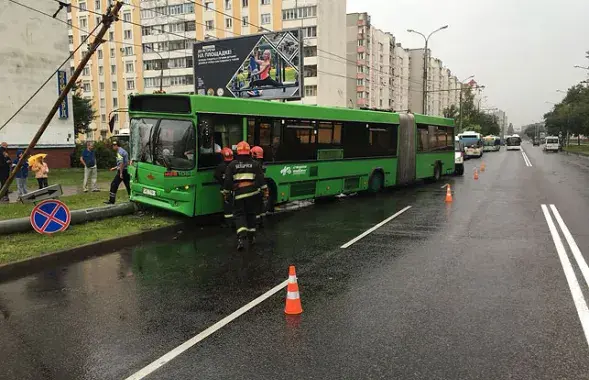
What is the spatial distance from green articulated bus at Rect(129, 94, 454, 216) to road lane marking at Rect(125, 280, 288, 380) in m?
4.94

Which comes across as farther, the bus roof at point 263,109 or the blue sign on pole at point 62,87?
the blue sign on pole at point 62,87

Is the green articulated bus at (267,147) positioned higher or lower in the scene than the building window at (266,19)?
lower

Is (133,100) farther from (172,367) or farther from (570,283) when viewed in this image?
(570,283)

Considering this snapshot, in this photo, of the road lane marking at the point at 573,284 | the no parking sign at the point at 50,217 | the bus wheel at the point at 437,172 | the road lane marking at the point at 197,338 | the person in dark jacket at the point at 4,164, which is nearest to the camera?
the road lane marking at the point at 197,338

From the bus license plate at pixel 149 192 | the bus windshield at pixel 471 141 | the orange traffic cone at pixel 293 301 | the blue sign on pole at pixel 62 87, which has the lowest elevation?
the orange traffic cone at pixel 293 301

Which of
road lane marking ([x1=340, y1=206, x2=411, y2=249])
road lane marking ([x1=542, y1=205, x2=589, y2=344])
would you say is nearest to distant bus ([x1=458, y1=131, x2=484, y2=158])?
road lane marking ([x1=340, y1=206, x2=411, y2=249])

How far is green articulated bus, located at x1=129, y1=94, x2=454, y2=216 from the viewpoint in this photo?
10.4 meters

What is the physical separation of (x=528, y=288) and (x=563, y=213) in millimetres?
7475

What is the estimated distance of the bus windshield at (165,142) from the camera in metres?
10.3

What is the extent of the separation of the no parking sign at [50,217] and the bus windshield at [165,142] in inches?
83.7

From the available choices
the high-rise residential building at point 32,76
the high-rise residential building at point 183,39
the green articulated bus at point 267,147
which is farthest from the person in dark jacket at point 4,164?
the high-rise residential building at point 183,39

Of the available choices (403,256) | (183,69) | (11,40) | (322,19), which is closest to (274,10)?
(322,19)

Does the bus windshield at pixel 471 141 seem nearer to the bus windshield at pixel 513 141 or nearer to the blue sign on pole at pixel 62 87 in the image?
the bus windshield at pixel 513 141

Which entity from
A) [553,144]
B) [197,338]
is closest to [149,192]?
[197,338]
